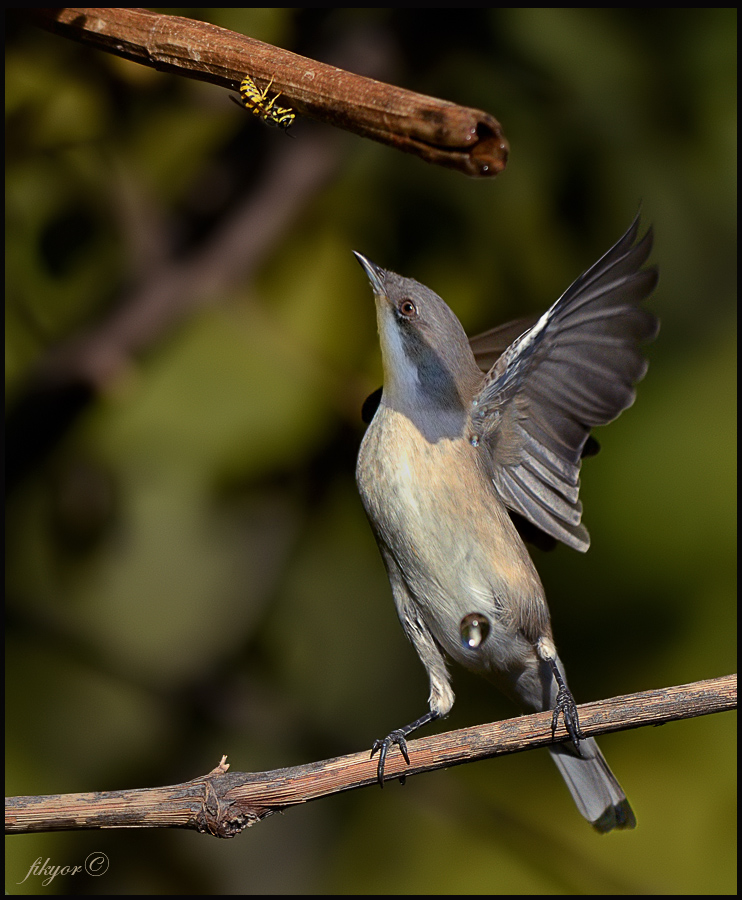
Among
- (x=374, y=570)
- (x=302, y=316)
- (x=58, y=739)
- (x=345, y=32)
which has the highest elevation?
(x=345, y=32)

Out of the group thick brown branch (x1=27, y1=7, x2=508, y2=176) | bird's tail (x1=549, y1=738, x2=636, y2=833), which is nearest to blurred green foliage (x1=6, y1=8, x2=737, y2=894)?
bird's tail (x1=549, y1=738, x2=636, y2=833)

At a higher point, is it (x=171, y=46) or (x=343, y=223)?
(x=171, y=46)

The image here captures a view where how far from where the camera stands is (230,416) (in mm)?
3102

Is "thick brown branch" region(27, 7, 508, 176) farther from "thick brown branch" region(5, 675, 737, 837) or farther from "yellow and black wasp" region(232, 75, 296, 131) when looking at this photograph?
"thick brown branch" region(5, 675, 737, 837)

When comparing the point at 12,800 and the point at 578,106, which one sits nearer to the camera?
the point at 12,800

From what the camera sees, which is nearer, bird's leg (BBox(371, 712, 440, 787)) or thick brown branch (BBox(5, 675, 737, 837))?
thick brown branch (BBox(5, 675, 737, 837))

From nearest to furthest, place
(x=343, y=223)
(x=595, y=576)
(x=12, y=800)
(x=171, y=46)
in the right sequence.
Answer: (x=171, y=46)
(x=12, y=800)
(x=595, y=576)
(x=343, y=223)

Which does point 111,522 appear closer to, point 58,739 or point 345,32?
point 58,739

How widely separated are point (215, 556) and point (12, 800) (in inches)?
55.2

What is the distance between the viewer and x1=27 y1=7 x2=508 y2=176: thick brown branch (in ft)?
4.16

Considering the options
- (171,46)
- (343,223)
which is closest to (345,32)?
(343,223)

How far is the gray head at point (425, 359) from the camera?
2365 mm

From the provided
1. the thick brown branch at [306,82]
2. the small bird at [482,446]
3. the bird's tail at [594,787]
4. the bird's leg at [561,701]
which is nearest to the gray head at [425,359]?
the small bird at [482,446]

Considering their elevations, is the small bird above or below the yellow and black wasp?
below
